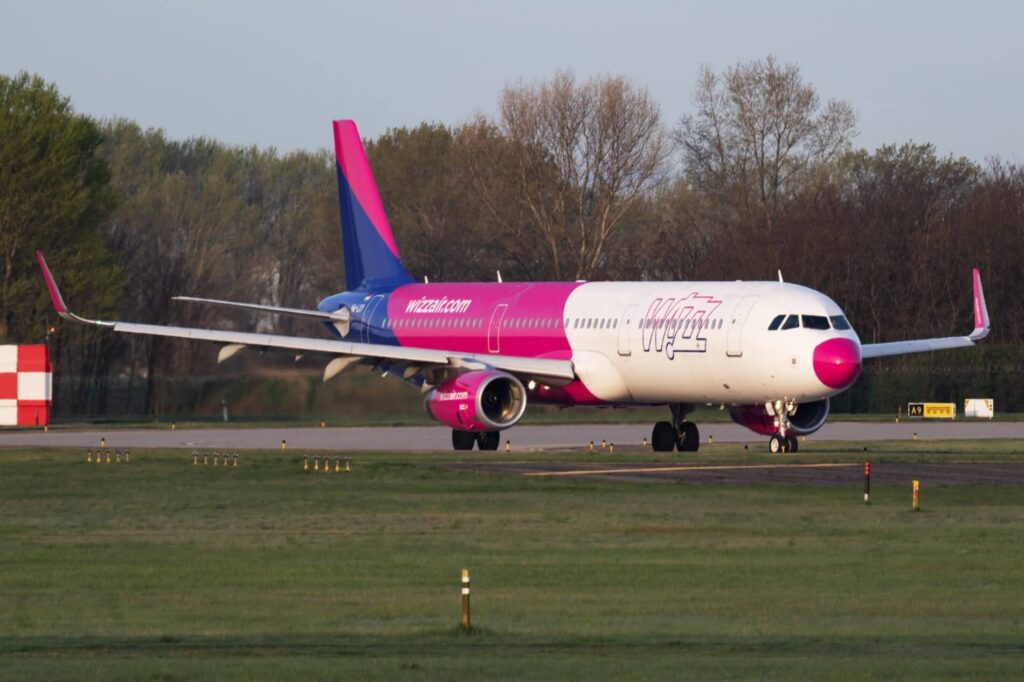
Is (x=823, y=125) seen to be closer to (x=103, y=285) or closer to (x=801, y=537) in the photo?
(x=103, y=285)

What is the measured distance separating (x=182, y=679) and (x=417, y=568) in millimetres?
7486

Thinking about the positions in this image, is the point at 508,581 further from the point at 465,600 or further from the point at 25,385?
the point at 25,385

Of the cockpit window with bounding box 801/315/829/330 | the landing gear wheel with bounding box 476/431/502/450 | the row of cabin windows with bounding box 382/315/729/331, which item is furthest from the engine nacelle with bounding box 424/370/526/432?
the cockpit window with bounding box 801/315/829/330

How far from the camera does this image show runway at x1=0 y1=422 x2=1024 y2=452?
47.2m

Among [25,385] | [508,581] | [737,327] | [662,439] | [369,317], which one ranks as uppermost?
[369,317]

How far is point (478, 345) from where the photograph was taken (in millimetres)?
48438

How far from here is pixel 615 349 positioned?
147 feet

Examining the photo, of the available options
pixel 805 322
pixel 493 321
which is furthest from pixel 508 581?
pixel 493 321

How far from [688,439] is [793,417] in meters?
2.64

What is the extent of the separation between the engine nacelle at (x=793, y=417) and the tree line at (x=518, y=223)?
23.5 m

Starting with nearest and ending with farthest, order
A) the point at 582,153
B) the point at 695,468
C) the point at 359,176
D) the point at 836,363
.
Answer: the point at 695,468
the point at 836,363
the point at 359,176
the point at 582,153

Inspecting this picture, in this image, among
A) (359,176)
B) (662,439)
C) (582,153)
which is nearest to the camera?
(662,439)

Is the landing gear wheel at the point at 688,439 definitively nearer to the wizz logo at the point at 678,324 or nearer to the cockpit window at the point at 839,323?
the wizz logo at the point at 678,324

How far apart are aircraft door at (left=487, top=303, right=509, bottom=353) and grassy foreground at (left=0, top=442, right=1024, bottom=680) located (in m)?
14.6
